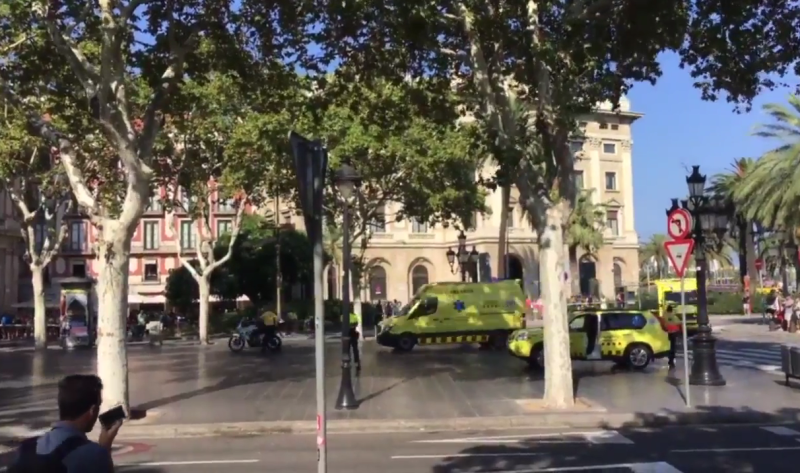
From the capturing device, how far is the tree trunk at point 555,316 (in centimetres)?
1420

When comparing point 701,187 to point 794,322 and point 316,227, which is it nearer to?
point 316,227

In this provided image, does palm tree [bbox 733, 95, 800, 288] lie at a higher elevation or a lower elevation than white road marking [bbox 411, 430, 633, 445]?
higher

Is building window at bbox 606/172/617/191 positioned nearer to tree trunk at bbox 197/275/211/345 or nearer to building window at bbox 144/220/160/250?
building window at bbox 144/220/160/250

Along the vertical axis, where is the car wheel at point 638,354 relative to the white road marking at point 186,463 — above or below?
above

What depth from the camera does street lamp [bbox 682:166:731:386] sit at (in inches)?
671

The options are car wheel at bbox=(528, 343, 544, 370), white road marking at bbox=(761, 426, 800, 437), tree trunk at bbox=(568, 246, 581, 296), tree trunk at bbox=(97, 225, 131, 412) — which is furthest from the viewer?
tree trunk at bbox=(568, 246, 581, 296)

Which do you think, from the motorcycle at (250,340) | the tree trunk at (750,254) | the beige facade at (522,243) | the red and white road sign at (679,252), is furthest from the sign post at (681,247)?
the beige facade at (522,243)

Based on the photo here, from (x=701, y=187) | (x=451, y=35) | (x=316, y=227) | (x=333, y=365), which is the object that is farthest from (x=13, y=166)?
(x=316, y=227)

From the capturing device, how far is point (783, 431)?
12312 mm

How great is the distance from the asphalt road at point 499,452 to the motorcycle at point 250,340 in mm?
18540

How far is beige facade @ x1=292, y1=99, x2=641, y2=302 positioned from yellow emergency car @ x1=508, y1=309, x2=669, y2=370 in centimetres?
3744

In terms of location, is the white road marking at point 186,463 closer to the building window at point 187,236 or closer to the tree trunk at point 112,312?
the tree trunk at point 112,312

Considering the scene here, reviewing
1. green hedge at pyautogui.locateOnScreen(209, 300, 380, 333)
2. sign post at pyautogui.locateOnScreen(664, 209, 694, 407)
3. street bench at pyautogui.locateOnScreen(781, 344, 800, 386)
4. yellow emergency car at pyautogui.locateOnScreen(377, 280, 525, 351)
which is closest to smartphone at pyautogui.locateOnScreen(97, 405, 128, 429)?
sign post at pyautogui.locateOnScreen(664, 209, 694, 407)

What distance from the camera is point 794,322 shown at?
1406 inches
